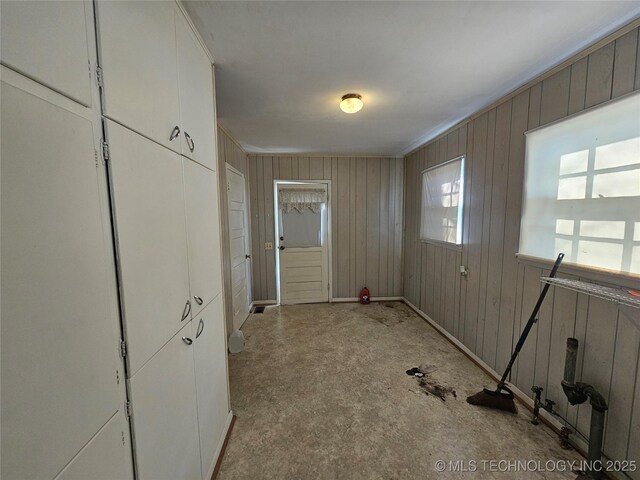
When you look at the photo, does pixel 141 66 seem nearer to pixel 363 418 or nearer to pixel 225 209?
pixel 225 209

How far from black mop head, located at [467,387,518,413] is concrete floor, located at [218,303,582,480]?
5 cm

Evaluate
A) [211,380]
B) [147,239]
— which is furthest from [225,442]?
[147,239]

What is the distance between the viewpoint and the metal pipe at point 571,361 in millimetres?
1570

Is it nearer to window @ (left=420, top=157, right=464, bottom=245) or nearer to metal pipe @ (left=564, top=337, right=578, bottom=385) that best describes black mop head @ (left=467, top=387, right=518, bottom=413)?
metal pipe @ (left=564, top=337, right=578, bottom=385)

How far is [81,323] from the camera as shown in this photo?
0.65 metres

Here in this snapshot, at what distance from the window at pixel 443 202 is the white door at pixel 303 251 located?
162 cm

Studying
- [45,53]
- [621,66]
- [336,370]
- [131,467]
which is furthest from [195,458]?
[621,66]

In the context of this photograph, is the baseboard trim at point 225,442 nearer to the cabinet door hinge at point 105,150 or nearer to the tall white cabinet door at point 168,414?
the tall white cabinet door at point 168,414

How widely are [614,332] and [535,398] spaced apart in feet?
2.45

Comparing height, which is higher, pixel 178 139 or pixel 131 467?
pixel 178 139

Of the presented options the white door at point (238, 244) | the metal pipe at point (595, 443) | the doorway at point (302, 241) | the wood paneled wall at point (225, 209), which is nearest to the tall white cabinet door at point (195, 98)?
the wood paneled wall at point (225, 209)

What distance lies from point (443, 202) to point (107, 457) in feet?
11.4

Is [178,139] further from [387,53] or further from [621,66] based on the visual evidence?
[621,66]

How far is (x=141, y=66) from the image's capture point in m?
0.93
